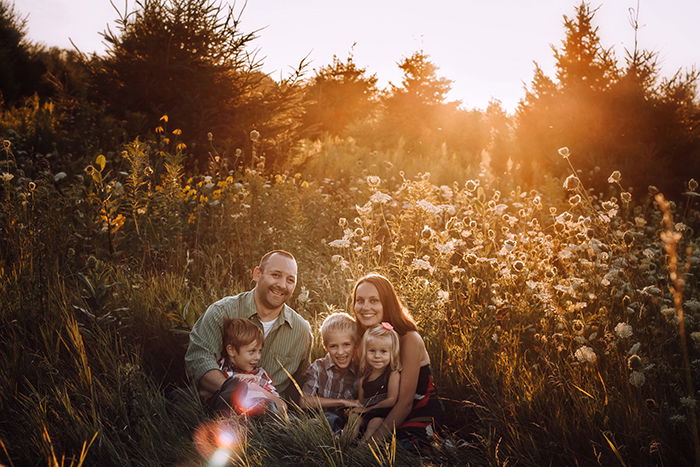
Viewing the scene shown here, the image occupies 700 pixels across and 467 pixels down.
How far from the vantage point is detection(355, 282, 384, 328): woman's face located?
3.88 m

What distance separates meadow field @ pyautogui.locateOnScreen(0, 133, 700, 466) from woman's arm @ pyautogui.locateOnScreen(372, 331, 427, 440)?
331 mm

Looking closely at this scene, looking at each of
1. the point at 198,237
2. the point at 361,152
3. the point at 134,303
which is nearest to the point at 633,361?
the point at 134,303

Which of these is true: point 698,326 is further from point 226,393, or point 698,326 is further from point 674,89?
point 674,89

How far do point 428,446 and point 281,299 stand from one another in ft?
4.89

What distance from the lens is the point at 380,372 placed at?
375cm

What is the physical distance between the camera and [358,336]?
3986mm

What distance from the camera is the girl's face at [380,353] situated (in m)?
3.70

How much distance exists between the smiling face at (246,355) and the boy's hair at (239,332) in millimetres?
22

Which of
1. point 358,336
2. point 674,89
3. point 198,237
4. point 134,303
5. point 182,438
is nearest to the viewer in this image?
point 182,438

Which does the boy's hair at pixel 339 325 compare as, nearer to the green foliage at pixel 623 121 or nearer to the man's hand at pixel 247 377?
the man's hand at pixel 247 377

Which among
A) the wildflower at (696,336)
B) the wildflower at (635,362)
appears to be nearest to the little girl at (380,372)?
the wildflower at (635,362)

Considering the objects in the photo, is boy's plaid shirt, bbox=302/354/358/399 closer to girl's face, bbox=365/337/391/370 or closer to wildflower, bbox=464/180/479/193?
girl's face, bbox=365/337/391/370

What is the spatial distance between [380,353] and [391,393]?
0.28 m

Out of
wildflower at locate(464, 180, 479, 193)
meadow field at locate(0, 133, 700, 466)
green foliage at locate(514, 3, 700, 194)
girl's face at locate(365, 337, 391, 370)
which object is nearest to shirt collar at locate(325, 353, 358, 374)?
girl's face at locate(365, 337, 391, 370)
